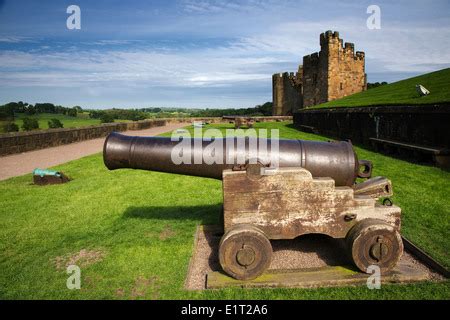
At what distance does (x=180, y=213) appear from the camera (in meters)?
5.60

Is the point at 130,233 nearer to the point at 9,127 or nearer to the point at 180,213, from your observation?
the point at 180,213

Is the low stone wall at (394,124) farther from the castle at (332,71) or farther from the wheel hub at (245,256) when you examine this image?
the castle at (332,71)

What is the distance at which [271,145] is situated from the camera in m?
3.64

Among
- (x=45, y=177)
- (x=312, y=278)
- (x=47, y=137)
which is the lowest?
(x=312, y=278)

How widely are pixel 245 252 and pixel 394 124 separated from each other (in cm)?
A: 1083

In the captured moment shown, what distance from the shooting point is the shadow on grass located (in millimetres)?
5328

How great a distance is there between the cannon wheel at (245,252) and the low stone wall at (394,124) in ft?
27.3

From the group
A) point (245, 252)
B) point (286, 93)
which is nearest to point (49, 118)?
point (286, 93)

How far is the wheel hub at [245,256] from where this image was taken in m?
3.20

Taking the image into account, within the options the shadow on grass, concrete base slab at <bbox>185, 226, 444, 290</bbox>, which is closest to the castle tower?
the shadow on grass
